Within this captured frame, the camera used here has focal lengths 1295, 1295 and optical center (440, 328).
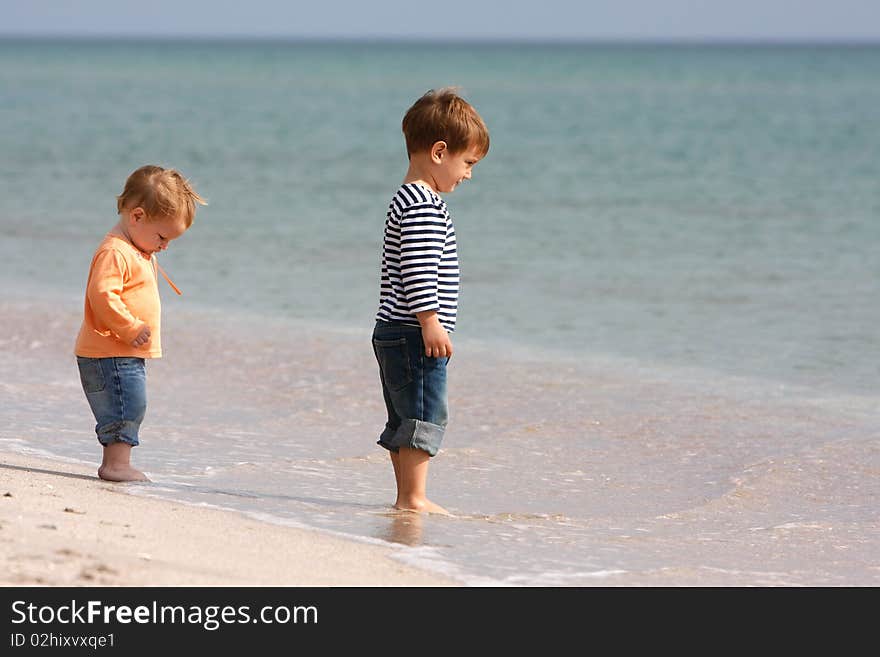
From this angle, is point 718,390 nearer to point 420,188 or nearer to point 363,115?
point 420,188

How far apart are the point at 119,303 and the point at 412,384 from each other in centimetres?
94

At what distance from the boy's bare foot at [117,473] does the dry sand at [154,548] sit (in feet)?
0.63

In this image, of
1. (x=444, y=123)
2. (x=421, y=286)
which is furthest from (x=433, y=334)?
(x=444, y=123)

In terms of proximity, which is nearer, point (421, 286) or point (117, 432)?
point (421, 286)

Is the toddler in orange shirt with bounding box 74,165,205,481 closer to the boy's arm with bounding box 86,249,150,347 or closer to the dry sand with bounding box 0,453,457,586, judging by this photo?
the boy's arm with bounding box 86,249,150,347

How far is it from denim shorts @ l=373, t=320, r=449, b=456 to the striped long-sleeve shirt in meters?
0.06

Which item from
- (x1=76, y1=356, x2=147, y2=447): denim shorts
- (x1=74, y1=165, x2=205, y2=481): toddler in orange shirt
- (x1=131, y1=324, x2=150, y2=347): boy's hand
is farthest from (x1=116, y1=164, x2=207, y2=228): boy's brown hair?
(x1=76, y1=356, x2=147, y2=447): denim shorts

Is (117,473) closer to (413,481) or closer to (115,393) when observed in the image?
(115,393)

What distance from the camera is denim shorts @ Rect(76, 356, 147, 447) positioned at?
4094 millimetres

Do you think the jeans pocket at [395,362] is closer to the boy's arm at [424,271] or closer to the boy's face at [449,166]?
the boy's arm at [424,271]

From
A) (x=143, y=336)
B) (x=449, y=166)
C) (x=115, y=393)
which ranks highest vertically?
(x=449, y=166)

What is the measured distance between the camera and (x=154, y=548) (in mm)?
3156

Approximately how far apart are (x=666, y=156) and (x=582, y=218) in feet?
29.1

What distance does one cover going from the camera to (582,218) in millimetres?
13977
